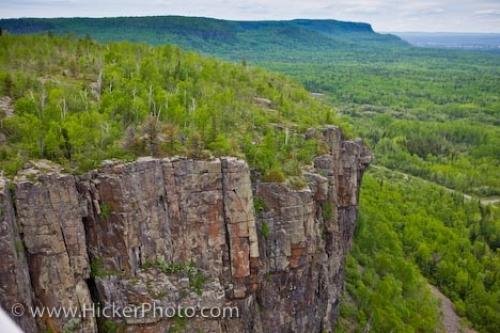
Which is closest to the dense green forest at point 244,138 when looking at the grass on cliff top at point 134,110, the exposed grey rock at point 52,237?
the grass on cliff top at point 134,110

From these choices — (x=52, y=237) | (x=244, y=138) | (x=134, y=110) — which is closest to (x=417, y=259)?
(x=244, y=138)

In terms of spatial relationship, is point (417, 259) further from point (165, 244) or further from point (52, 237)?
point (52, 237)

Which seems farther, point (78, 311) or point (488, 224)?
point (488, 224)

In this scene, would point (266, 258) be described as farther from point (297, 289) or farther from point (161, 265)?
point (161, 265)

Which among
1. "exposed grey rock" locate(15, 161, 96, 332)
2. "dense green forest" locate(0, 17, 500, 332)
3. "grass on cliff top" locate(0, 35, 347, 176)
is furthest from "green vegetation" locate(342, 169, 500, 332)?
"exposed grey rock" locate(15, 161, 96, 332)

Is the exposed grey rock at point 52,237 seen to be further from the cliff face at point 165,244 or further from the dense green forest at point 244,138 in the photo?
the dense green forest at point 244,138

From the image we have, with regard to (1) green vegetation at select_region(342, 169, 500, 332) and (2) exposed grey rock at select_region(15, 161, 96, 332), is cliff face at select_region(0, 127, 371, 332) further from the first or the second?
(1) green vegetation at select_region(342, 169, 500, 332)

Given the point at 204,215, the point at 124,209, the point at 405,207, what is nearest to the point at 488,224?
the point at 405,207
